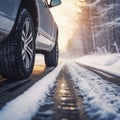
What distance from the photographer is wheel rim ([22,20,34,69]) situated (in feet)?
13.8

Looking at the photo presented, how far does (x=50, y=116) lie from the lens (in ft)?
6.70

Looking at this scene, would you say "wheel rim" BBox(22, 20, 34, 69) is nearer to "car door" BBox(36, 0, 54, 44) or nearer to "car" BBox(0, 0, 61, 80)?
"car" BBox(0, 0, 61, 80)

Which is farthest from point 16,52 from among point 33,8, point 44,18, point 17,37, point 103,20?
point 103,20

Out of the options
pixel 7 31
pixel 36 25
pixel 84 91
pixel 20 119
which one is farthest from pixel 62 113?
pixel 36 25

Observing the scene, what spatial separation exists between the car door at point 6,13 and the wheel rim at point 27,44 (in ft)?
2.46

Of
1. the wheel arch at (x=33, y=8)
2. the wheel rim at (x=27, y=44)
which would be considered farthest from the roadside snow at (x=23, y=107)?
the wheel arch at (x=33, y=8)

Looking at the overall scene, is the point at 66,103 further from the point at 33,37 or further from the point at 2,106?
the point at 33,37

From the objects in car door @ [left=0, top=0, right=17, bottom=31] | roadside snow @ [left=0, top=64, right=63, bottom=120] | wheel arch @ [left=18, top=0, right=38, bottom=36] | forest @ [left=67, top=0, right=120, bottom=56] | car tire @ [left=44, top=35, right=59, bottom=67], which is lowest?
roadside snow @ [left=0, top=64, right=63, bottom=120]

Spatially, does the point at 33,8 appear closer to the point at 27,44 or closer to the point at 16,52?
the point at 27,44

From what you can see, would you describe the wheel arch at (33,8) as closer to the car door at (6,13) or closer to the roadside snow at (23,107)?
the car door at (6,13)

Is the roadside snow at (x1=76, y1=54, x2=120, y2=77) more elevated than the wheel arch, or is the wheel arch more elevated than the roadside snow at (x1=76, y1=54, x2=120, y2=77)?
the wheel arch

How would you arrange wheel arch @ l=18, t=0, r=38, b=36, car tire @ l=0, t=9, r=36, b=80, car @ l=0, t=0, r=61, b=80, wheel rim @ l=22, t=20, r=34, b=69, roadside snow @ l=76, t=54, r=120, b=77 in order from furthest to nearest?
1. roadside snow @ l=76, t=54, r=120, b=77
2. wheel arch @ l=18, t=0, r=38, b=36
3. wheel rim @ l=22, t=20, r=34, b=69
4. car tire @ l=0, t=9, r=36, b=80
5. car @ l=0, t=0, r=61, b=80

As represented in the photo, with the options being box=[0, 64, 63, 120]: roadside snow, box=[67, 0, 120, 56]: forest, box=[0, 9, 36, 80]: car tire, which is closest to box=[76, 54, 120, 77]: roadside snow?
box=[0, 9, 36, 80]: car tire

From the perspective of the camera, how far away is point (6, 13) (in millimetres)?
3314
